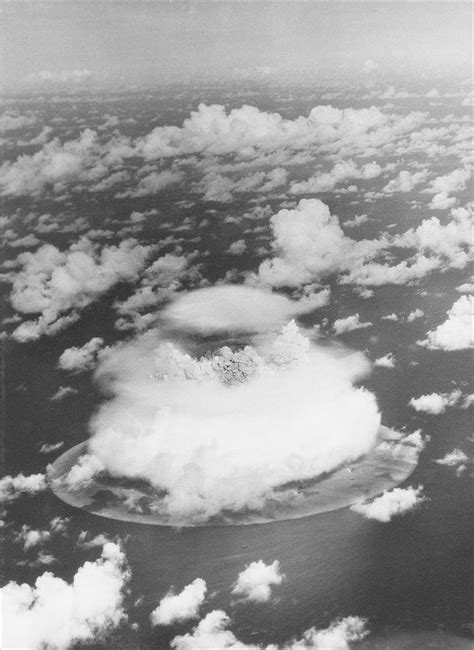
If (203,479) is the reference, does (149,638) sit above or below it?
below

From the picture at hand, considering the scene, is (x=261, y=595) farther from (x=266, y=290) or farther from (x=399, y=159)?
(x=399, y=159)

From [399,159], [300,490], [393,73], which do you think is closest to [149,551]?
[300,490]

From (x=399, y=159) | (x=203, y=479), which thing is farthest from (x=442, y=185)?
(x=203, y=479)

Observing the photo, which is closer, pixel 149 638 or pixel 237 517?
pixel 149 638

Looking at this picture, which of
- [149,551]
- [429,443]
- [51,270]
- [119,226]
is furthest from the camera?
[51,270]

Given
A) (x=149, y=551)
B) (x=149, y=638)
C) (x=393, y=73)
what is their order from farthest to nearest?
(x=393, y=73)
(x=149, y=551)
(x=149, y=638)

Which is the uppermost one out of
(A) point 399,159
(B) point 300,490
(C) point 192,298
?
(A) point 399,159
